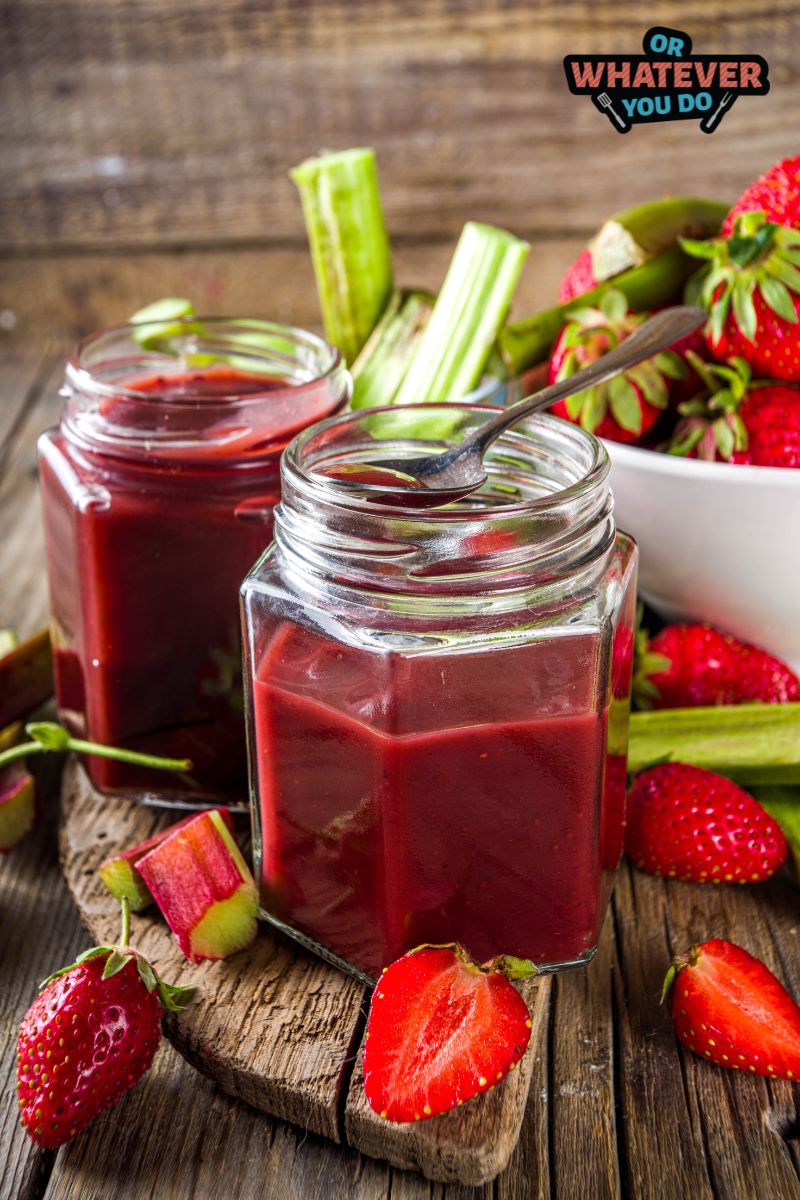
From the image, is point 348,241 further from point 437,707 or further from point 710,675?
point 437,707

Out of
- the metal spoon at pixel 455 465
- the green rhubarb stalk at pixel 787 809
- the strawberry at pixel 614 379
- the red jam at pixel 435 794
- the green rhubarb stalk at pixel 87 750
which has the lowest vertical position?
the green rhubarb stalk at pixel 787 809

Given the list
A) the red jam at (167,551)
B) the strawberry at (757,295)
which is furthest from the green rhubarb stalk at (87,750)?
the strawberry at (757,295)

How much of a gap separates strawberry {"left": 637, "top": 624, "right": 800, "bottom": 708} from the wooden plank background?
161 cm

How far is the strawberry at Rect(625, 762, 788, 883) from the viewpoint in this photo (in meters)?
1.17

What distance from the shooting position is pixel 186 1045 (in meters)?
1.00

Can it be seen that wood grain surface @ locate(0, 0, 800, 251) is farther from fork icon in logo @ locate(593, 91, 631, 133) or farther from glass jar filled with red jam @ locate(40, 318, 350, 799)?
glass jar filled with red jam @ locate(40, 318, 350, 799)

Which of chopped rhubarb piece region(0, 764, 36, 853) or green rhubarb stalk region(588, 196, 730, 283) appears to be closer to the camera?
chopped rhubarb piece region(0, 764, 36, 853)

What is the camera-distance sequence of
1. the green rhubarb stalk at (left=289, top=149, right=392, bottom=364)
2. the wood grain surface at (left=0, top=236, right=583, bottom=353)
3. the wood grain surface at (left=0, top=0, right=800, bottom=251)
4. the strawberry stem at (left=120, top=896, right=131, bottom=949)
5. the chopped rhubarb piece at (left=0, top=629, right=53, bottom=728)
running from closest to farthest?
the strawberry stem at (left=120, top=896, right=131, bottom=949) < the chopped rhubarb piece at (left=0, top=629, right=53, bottom=728) < the green rhubarb stalk at (left=289, top=149, right=392, bottom=364) < the wood grain surface at (left=0, top=0, right=800, bottom=251) < the wood grain surface at (left=0, top=236, right=583, bottom=353)

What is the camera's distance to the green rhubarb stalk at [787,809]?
1.21 m

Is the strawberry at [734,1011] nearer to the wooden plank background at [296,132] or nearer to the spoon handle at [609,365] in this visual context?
the spoon handle at [609,365]

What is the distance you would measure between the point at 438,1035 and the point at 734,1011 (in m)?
0.24

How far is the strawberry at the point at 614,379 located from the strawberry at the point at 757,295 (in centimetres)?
7

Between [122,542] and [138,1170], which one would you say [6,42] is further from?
[138,1170]

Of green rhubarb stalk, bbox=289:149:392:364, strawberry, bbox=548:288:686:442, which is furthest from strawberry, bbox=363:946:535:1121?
green rhubarb stalk, bbox=289:149:392:364
